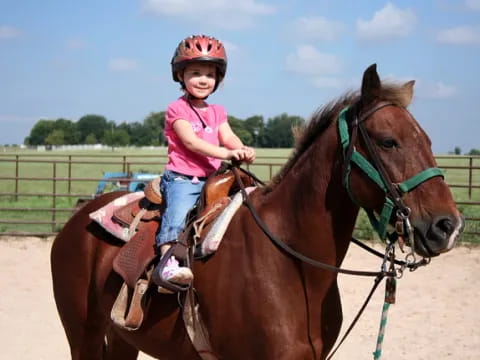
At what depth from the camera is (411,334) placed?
6.38 m

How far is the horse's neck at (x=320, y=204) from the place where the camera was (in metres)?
Answer: 2.62

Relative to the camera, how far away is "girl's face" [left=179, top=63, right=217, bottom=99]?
318cm

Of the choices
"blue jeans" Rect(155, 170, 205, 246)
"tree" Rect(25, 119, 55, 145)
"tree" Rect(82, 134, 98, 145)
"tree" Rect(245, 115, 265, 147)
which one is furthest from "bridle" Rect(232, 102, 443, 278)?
"tree" Rect(25, 119, 55, 145)

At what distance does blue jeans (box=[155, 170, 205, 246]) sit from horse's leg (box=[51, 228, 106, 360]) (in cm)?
91

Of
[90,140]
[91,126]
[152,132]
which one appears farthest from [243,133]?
[91,126]

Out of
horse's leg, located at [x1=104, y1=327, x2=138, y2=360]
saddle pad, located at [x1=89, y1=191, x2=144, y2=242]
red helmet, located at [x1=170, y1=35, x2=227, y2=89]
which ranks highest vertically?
red helmet, located at [x1=170, y1=35, x2=227, y2=89]

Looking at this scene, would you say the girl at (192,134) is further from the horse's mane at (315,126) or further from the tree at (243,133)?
the tree at (243,133)

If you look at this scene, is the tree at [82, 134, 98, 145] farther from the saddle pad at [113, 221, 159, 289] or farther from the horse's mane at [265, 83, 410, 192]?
the horse's mane at [265, 83, 410, 192]

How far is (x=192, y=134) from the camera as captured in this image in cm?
302

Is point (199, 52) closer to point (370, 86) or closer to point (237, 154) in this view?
point (237, 154)

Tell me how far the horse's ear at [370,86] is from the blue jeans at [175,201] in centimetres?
112

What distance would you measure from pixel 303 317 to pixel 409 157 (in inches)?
34.7

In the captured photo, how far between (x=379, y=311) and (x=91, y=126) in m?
77.0

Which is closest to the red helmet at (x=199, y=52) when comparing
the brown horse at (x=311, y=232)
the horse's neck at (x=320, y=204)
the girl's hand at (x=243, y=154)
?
the girl's hand at (x=243, y=154)
